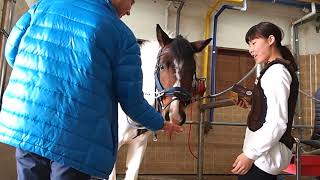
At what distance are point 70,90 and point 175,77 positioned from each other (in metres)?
1.02

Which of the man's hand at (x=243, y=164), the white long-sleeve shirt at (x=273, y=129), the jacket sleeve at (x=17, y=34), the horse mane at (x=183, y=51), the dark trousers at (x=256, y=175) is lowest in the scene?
the dark trousers at (x=256, y=175)

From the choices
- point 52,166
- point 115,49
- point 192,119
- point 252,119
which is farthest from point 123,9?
point 192,119

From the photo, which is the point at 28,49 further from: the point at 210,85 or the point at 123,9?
the point at 210,85

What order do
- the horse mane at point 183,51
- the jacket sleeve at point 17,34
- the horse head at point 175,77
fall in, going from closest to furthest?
the jacket sleeve at point 17,34
the horse head at point 175,77
the horse mane at point 183,51

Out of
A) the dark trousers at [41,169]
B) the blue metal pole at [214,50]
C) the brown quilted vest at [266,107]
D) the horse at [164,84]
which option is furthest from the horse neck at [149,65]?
the blue metal pole at [214,50]

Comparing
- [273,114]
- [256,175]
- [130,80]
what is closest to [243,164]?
[256,175]

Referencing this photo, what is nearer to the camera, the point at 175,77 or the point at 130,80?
the point at 130,80

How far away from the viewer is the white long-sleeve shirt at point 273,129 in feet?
3.51

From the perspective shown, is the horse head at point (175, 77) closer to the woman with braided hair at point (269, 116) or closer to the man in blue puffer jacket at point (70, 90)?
the woman with braided hair at point (269, 116)

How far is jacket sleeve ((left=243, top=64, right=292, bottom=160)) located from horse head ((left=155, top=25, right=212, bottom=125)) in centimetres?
58

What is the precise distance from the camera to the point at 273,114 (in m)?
1.08

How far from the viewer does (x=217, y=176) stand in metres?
3.67

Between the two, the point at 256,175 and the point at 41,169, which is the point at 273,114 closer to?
the point at 256,175

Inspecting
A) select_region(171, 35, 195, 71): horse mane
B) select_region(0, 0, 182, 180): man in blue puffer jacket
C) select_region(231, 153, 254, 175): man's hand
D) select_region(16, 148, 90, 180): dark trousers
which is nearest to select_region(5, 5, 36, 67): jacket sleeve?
select_region(0, 0, 182, 180): man in blue puffer jacket
